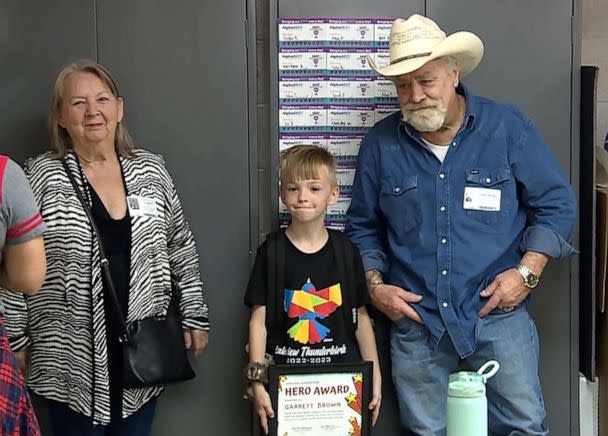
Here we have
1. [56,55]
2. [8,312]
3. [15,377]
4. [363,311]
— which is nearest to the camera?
[15,377]

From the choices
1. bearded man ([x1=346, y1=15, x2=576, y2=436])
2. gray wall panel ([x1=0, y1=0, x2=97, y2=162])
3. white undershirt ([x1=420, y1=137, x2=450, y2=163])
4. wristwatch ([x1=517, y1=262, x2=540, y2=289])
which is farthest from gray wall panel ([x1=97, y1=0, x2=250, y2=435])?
wristwatch ([x1=517, y1=262, x2=540, y2=289])

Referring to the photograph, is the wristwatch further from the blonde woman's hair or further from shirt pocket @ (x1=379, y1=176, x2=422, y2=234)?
the blonde woman's hair

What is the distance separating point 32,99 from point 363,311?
135 centimetres

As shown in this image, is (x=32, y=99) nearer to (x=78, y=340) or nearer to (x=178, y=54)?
(x=178, y=54)

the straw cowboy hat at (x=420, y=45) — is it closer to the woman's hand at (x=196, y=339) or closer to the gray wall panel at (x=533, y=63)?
the gray wall panel at (x=533, y=63)

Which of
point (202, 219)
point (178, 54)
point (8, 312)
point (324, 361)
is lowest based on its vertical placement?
point (324, 361)

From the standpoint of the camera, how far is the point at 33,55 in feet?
9.54

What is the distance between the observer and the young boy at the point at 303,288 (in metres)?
2.61

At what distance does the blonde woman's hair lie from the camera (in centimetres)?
269

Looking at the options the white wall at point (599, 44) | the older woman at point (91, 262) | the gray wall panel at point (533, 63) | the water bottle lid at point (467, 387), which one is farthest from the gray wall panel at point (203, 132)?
the water bottle lid at point (467, 387)

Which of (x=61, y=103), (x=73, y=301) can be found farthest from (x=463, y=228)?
(x=61, y=103)

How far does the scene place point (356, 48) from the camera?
290 cm

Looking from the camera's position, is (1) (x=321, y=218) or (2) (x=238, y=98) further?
(2) (x=238, y=98)

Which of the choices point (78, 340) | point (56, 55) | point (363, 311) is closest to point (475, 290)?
point (363, 311)
